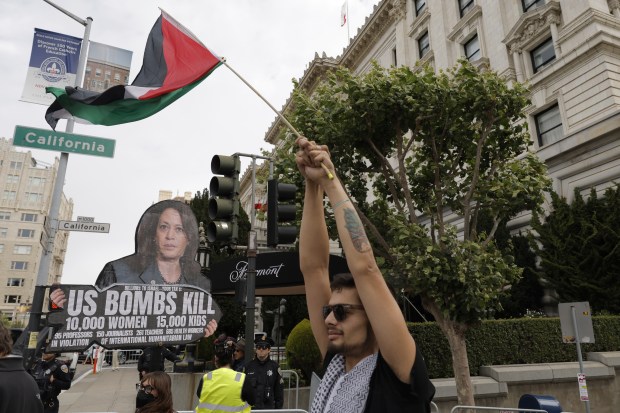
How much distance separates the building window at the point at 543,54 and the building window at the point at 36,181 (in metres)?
106

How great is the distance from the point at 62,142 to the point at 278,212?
4.34m

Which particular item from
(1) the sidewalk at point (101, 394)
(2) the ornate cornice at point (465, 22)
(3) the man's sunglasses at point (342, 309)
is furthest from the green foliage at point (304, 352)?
(2) the ornate cornice at point (465, 22)

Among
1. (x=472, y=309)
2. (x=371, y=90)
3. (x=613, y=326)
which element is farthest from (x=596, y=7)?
(x=472, y=309)

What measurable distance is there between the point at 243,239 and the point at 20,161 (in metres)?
95.9

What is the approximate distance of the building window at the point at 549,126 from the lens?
20.9 m

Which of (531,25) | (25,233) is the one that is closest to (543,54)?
(531,25)

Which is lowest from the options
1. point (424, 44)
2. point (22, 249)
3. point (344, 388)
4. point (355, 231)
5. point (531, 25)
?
point (344, 388)

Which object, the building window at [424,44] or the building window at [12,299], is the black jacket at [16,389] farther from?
the building window at [12,299]

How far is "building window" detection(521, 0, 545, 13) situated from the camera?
22.2 metres

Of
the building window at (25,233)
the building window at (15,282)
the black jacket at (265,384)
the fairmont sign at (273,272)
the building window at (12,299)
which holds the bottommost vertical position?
the black jacket at (265,384)

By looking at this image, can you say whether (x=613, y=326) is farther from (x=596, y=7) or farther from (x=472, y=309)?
(x=596, y=7)

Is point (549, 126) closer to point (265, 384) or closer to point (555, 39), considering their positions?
point (555, 39)

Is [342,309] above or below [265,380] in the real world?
above

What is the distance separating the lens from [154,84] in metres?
7.15
